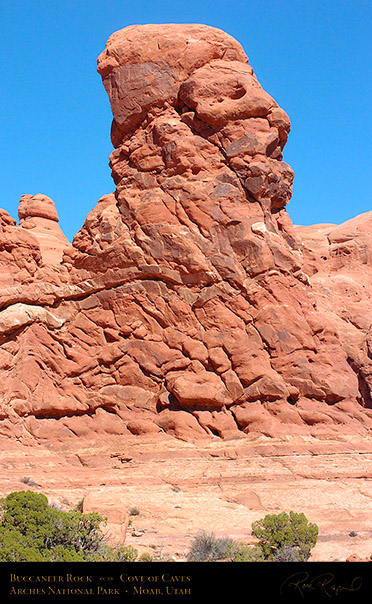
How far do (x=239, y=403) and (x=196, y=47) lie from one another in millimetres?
13699

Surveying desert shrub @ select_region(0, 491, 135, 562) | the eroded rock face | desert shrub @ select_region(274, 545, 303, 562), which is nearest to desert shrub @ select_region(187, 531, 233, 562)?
desert shrub @ select_region(274, 545, 303, 562)

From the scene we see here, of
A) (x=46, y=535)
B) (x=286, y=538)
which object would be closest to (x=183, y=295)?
(x=286, y=538)

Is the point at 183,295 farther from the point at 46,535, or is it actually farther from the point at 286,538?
the point at 46,535

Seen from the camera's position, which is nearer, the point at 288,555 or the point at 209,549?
the point at 288,555

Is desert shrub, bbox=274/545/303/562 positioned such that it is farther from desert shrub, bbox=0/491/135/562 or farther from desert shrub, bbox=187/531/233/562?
desert shrub, bbox=0/491/135/562

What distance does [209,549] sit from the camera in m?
10.1

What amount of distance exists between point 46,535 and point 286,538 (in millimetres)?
4331

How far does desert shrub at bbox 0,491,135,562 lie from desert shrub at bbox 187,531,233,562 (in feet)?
3.70

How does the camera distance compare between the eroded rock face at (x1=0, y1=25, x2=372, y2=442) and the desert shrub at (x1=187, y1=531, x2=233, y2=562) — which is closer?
the desert shrub at (x1=187, y1=531, x2=233, y2=562)

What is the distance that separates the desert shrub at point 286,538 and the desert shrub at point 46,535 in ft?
8.17

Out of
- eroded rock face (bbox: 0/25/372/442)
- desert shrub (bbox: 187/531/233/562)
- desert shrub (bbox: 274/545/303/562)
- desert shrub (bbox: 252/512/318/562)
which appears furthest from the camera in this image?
eroded rock face (bbox: 0/25/372/442)

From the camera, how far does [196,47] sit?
867 inches

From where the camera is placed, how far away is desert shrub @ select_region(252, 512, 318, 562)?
10023mm
